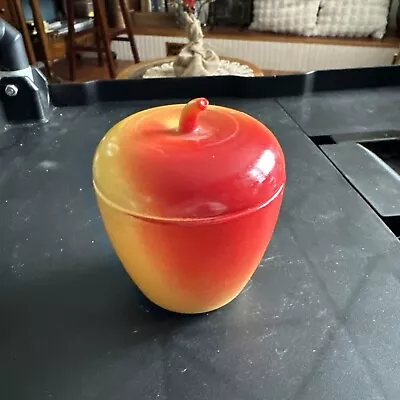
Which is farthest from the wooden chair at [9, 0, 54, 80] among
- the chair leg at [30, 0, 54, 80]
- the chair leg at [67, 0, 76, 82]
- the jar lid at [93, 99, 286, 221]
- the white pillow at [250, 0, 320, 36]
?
the jar lid at [93, 99, 286, 221]

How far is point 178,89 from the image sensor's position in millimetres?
856

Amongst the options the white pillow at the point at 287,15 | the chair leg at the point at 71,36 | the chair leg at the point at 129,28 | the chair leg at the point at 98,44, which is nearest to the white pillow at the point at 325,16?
the white pillow at the point at 287,15

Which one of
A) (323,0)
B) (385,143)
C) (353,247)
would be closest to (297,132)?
(385,143)

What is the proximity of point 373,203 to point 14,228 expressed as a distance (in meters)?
0.43

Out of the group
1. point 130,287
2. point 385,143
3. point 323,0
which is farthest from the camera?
point 323,0

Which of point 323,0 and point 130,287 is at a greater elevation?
point 130,287

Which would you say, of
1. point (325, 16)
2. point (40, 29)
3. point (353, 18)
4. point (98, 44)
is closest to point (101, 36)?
point (98, 44)

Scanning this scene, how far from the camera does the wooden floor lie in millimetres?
2752

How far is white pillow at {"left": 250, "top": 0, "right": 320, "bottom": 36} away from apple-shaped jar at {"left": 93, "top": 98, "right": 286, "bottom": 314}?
8.14ft

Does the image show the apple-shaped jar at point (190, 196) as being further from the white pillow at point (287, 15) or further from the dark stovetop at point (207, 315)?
the white pillow at point (287, 15)

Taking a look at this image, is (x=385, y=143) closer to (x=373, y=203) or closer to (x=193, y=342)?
(x=373, y=203)

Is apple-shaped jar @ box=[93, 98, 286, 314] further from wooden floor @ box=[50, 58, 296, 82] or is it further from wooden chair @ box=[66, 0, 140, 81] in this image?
wooden floor @ box=[50, 58, 296, 82]

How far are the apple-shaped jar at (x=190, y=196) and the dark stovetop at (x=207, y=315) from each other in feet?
0.16

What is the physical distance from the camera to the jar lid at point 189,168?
35 cm
